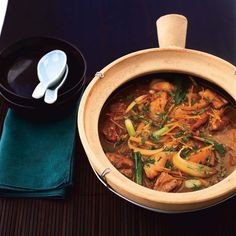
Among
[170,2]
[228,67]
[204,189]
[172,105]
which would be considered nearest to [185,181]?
[204,189]

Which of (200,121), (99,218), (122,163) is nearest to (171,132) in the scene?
(200,121)

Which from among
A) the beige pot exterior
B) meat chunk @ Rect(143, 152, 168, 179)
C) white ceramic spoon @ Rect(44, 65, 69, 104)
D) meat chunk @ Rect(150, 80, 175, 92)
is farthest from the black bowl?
meat chunk @ Rect(143, 152, 168, 179)

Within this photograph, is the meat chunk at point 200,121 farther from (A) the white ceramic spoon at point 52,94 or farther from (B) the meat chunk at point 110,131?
(A) the white ceramic spoon at point 52,94

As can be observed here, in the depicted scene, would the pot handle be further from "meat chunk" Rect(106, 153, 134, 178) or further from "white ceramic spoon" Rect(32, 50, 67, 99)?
"meat chunk" Rect(106, 153, 134, 178)

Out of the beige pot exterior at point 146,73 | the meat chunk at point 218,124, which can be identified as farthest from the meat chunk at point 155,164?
the meat chunk at point 218,124

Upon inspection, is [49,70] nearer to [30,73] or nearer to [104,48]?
[30,73]

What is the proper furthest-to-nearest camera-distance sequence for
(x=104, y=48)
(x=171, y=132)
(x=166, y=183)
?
(x=104, y=48) → (x=171, y=132) → (x=166, y=183)

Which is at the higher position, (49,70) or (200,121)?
(49,70)
